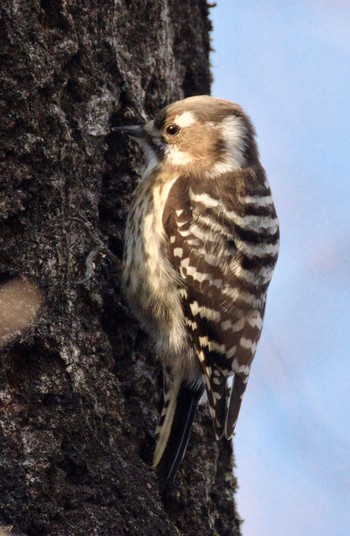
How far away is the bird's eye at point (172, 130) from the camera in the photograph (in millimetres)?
3865

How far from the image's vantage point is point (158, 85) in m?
3.82

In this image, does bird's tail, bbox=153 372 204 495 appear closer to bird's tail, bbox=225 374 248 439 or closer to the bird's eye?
bird's tail, bbox=225 374 248 439

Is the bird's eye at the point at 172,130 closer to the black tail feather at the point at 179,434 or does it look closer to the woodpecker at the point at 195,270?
the woodpecker at the point at 195,270

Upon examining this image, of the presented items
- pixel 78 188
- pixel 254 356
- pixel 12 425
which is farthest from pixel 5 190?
pixel 254 356

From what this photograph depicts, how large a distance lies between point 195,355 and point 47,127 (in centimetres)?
108

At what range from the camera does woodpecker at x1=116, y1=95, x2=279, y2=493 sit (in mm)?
3299

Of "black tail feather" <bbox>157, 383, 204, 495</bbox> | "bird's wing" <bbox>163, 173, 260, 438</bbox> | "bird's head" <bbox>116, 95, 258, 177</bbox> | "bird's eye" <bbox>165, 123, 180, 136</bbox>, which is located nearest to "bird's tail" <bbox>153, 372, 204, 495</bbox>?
"black tail feather" <bbox>157, 383, 204, 495</bbox>

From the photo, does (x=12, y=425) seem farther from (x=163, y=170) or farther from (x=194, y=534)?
(x=163, y=170)

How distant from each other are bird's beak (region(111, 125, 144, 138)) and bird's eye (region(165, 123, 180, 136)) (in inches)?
11.1

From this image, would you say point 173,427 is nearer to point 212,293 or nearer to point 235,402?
point 235,402

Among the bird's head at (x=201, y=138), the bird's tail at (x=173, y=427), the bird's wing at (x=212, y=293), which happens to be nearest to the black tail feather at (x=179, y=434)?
the bird's tail at (x=173, y=427)

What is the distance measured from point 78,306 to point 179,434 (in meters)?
0.60

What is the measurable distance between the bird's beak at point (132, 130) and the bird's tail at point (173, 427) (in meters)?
0.99

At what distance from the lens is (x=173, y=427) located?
314cm
